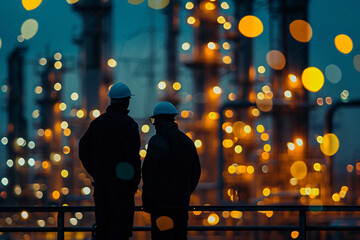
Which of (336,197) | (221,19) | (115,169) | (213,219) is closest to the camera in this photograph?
(115,169)

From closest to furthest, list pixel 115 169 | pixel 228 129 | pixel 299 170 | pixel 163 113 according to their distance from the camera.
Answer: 1. pixel 115 169
2. pixel 163 113
3. pixel 299 170
4. pixel 228 129

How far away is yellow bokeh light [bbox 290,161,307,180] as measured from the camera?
15391 millimetres

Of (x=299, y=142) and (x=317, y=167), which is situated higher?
(x=299, y=142)

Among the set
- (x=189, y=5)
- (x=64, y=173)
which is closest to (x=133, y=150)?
(x=189, y=5)

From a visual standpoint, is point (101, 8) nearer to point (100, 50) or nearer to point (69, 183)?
point (100, 50)

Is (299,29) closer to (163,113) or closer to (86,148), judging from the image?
(163,113)

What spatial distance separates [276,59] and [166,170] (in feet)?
43.7

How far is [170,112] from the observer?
3.49 m

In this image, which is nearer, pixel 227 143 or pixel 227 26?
pixel 227 143

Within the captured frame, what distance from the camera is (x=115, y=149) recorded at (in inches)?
133

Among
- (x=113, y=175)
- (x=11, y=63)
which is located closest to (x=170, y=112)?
(x=113, y=175)

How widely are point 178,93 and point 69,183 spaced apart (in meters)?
4.52

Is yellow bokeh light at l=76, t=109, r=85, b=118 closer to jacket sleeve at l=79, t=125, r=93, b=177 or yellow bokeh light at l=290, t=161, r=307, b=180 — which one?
yellow bokeh light at l=290, t=161, r=307, b=180

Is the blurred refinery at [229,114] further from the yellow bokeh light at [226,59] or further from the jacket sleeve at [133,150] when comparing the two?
the jacket sleeve at [133,150]
